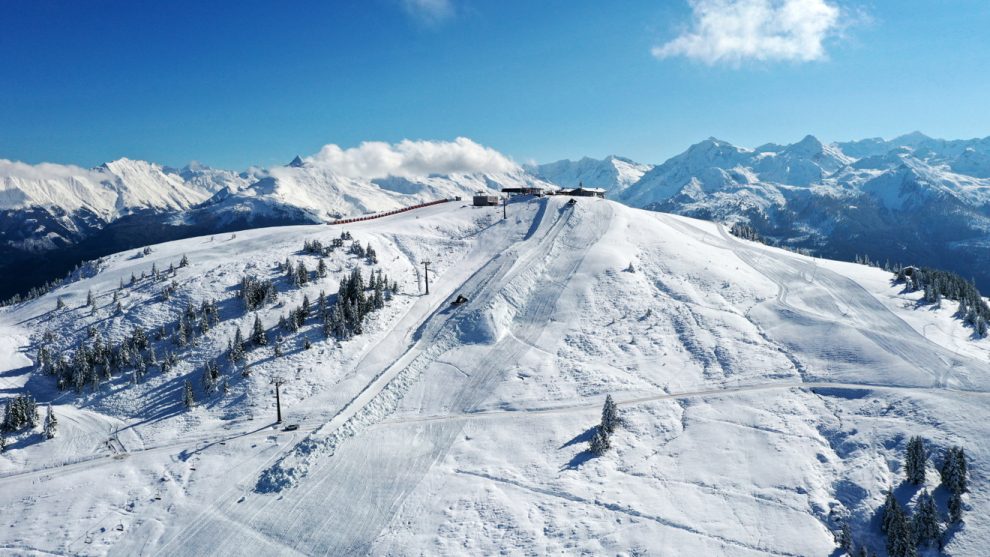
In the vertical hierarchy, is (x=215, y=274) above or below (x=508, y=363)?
above

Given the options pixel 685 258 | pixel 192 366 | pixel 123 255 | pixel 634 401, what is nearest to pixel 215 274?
pixel 192 366

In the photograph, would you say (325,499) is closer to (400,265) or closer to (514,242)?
(400,265)

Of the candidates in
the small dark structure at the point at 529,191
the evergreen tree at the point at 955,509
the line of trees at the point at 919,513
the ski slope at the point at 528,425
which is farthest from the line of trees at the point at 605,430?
the small dark structure at the point at 529,191

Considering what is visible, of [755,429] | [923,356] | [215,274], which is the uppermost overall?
[215,274]

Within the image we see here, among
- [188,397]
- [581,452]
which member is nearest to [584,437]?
[581,452]

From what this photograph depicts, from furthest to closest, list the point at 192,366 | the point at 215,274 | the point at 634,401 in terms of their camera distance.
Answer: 1. the point at 215,274
2. the point at 192,366
3. the point at 634,401

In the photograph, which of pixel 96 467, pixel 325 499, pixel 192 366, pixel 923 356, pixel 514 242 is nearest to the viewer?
pixel 325 499

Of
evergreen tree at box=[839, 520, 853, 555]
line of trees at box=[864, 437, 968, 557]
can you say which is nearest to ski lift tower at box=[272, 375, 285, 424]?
evergreen tree at box=[839, 520, 853, 555]

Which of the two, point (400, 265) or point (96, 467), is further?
point (400, 265)
